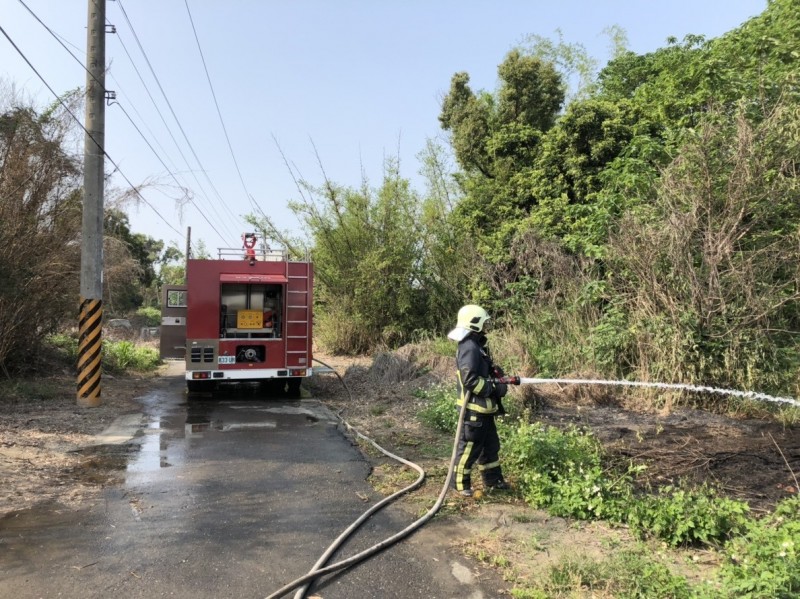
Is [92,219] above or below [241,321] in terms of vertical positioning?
above

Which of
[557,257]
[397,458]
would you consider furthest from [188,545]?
[557,257]

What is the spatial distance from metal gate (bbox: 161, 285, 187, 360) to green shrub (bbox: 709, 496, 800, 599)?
402 inches

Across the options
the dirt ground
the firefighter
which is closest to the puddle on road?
the dirt ground

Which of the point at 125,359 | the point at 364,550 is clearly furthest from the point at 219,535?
the point at 125,359

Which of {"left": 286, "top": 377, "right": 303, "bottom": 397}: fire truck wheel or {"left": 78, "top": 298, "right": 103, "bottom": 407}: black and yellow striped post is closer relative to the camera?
{"left": 78, "top": 298, "right": 103, "bottom": 407}: black and yellow striped post

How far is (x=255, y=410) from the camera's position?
988 cm

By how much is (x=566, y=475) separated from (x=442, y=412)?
2994mm

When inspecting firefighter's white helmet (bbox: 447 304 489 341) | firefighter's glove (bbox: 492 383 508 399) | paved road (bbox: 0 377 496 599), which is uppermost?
firefighter's white helmet (bbox: 447 304 489 341)

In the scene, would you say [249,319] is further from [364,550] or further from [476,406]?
[364,550]

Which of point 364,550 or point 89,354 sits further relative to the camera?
point 89,354

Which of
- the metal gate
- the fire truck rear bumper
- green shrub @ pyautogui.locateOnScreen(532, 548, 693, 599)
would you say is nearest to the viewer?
green shrub @ pyautogui.locateOnScreen(532, 548, 693, 599)

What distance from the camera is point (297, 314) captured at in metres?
11.1

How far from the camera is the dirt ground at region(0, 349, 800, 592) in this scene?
13.8 ft

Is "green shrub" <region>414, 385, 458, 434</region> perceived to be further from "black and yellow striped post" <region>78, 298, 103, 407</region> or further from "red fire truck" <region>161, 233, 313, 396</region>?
"black and yellow striped post" <region>78, 298, 103, 407</region>
